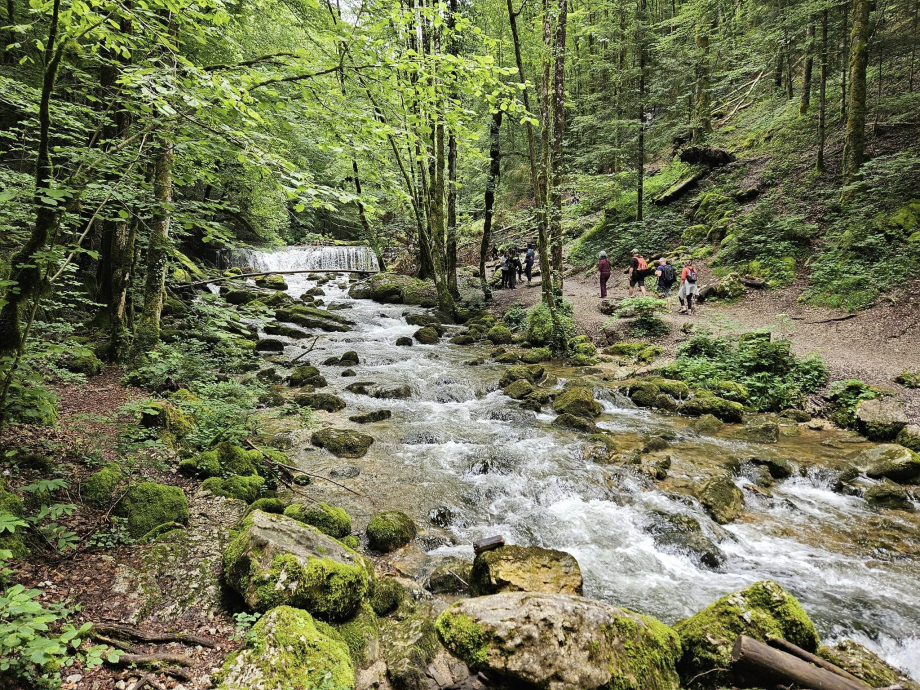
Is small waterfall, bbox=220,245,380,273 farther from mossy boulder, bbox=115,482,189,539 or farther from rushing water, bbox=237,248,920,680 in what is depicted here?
mossy boulder, bbox=115,482,189,539

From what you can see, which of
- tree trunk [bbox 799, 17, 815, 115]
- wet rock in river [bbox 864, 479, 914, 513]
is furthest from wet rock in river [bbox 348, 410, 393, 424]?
tree trunk [bbox 799, 17, 815, 115]

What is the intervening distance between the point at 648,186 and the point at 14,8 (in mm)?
25775

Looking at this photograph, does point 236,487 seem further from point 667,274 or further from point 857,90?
point 857,90

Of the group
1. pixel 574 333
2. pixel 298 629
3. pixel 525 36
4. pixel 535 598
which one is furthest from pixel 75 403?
pixel 525 36

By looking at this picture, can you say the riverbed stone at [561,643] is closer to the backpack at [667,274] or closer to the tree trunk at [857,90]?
the backpack at [667,274]

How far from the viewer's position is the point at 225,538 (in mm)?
4254

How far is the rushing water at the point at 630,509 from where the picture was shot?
4.55m

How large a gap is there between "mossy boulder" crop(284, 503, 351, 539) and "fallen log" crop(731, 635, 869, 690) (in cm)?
381

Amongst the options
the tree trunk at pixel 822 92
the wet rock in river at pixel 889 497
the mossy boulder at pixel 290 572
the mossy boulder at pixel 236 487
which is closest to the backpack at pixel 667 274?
the tree trunk at pixel 822 92

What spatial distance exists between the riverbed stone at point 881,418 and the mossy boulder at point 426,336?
11.6 meters

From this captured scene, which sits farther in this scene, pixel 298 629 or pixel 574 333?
pixel 574 333

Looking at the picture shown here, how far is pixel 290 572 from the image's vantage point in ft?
11.4

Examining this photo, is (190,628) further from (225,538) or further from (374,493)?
(374,493)

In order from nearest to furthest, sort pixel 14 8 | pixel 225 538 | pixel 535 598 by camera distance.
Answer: pixel 535 598 → pixel 225 538 → pixel 14 8
